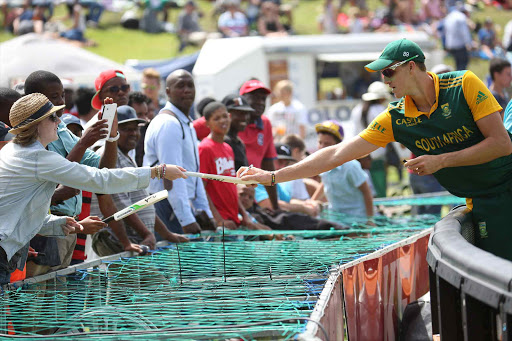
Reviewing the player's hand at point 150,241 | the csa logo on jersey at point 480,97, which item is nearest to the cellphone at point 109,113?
the player's hand at point 150,241

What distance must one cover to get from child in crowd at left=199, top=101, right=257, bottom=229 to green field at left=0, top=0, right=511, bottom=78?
18.2 meters

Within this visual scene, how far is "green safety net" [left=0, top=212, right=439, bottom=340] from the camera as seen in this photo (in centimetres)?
383

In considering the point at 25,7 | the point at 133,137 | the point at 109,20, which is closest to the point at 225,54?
the point at 133,137

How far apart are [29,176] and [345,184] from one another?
14.7 ft

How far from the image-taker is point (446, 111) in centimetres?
457

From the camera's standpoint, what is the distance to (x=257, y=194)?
8.20 meters

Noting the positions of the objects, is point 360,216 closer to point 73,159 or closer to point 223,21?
point 73,159

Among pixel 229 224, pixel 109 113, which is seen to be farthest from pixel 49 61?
pixel 109 113

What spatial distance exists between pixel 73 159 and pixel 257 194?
11.7 ft

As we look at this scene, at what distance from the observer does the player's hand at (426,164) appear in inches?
172

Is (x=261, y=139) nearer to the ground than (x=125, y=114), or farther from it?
Answer: nearer to the ground

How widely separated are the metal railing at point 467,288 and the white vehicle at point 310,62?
11781 millimetres

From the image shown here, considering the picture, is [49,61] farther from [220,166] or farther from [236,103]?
[220,166]

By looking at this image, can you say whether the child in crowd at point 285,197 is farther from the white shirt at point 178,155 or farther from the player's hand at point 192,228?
the player's hand at point 192,228
